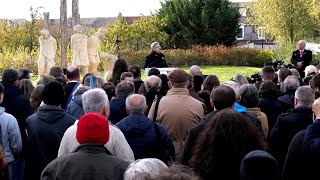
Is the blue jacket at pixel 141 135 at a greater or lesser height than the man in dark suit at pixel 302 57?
lesser

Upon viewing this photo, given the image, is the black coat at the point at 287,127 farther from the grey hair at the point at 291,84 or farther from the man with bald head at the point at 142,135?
the grey hair at the point at 291,84

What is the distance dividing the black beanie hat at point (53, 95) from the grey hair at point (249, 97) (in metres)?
2.06

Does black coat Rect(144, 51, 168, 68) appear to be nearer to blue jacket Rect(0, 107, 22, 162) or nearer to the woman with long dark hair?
the woman with long dark hair

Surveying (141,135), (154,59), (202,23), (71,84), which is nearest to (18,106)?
(71,84)

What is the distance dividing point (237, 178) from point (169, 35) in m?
33.9

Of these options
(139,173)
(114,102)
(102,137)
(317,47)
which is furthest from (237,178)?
(317,47)

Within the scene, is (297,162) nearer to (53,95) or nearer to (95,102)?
(95,102)

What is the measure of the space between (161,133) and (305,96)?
152 centimetres

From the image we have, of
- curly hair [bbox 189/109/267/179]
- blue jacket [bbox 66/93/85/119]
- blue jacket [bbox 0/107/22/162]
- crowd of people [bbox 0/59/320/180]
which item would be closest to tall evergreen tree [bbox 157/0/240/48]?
crowd of people [bbox 0/59/320/180]

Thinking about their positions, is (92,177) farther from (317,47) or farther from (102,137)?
(317,47)

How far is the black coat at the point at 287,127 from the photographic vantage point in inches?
228

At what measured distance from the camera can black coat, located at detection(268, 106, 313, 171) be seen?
5.79 metres

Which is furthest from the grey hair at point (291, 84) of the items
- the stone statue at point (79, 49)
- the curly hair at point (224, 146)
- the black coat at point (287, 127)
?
the stone statue at point (79, 49)

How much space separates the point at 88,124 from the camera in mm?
4004
